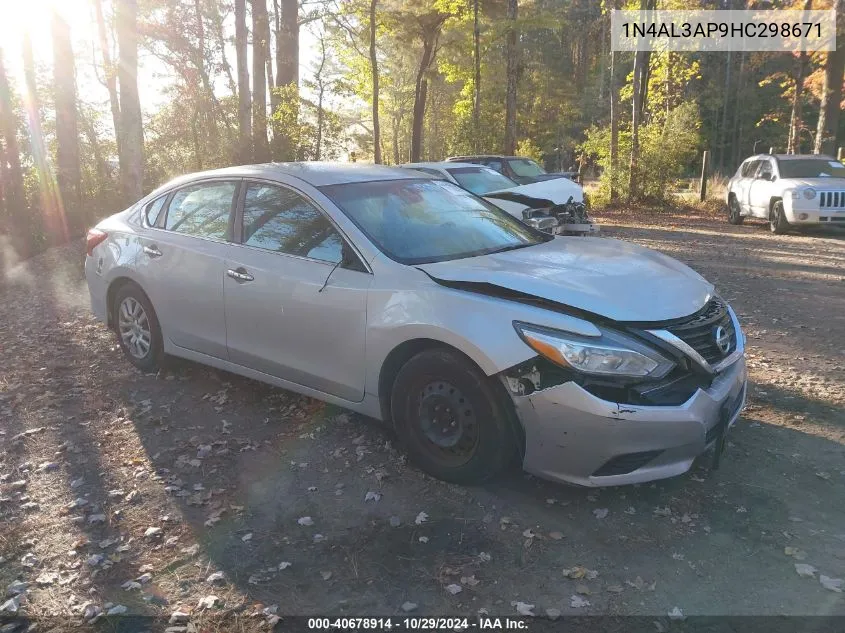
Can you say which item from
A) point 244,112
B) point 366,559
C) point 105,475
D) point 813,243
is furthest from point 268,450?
point 244,112

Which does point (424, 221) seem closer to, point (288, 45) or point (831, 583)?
point (831, 583)

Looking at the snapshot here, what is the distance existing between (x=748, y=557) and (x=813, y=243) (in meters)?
11.9

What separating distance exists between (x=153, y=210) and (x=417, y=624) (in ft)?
13.7

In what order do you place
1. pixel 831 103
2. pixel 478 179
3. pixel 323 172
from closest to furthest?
pixel 323 172
pixel 478 179
pixel 831 103

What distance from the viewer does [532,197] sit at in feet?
33.7

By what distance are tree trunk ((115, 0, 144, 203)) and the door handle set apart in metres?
9.45

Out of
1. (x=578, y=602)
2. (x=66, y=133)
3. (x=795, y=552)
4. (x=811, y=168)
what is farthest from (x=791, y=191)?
(x=66, y=133)

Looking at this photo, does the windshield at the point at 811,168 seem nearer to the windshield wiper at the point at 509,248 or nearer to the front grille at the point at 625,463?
the windshield wiper at the point at 509,248

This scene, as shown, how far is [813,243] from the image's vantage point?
513 inches

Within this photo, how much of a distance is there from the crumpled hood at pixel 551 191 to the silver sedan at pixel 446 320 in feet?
18.5

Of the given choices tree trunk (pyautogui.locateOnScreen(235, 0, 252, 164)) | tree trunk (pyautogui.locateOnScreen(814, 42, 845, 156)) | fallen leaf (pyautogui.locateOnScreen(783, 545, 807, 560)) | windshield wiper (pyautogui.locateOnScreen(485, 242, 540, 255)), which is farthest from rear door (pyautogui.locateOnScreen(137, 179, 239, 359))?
tree trunk (pyautogui.locateOnScreen(814, 42, 845, 156))

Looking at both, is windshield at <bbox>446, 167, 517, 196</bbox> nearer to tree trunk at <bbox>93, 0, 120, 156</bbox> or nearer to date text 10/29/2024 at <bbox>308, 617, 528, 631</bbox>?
date text 10/29/2024 at <bbox>308, 617, 528, 631</bbox>

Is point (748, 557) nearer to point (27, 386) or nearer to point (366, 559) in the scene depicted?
point (366, 559)

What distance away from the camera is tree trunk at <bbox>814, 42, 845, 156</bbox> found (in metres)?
20.2
